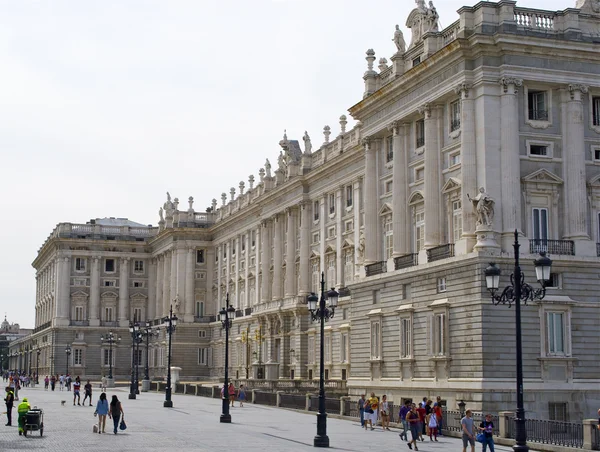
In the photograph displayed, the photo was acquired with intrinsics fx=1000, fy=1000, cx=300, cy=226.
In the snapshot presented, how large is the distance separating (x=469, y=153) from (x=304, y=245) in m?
38.8

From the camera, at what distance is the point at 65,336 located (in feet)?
423

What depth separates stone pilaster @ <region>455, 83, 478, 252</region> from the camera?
4400 centimetres

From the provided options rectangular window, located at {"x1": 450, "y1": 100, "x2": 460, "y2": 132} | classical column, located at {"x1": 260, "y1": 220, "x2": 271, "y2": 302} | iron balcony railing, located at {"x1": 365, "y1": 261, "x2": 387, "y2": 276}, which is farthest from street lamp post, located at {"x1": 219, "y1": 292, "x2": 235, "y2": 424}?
classical column, located at {"x1": 260, "y1": 220, "x2": 271, "y2": 302}

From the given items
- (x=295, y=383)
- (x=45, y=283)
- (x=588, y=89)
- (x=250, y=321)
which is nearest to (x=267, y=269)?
(x=250, y=321)

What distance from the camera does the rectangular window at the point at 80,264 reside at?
431 ft

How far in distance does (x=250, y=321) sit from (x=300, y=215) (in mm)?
15512

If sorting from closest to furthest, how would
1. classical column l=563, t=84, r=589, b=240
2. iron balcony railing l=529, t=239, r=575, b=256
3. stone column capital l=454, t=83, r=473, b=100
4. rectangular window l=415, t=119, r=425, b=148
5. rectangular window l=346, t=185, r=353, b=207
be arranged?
iron balcony railing l=529, t=239, r=575, b=256
classical column l=563, t=84, r=589, b=240
stone column capital l=454, t=83, r=473, b=100
rectangular window l=415, t=119, r=425, b=148
rectangular window l=346, t=185, r=353, b=207

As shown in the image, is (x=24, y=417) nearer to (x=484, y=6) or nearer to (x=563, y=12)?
(x=484, y=6)

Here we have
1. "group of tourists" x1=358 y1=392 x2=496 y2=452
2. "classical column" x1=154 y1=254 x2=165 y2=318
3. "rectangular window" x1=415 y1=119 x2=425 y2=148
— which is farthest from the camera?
"classical column" x1=154 y1=254 x2=165 y2=318

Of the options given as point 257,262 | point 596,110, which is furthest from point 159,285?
point 596,110

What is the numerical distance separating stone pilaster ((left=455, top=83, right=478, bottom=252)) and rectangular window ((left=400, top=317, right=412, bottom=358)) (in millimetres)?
6365

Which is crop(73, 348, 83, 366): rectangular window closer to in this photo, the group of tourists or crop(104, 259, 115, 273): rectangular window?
crop(104, 259, 115, 273): rectangular window

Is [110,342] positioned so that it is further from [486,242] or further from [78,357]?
[486,242]

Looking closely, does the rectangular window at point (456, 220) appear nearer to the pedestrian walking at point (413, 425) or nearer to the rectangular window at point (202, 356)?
the pedestrian walking at point (413, 425)
